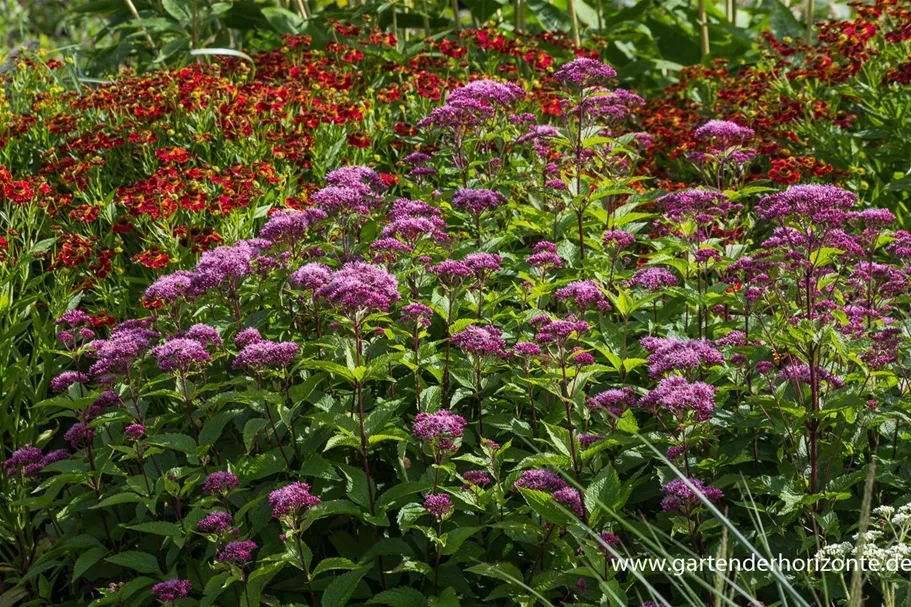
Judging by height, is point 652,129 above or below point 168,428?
above

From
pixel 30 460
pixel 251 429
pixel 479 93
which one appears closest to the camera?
pixel 251 429

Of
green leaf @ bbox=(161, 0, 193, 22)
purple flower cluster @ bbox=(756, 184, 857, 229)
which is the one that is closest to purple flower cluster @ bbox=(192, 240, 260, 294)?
purple flower cluster @ bbox=(756, 184, 857, 229)

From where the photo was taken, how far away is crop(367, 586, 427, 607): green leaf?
2.73m

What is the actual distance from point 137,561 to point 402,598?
32.4 inches

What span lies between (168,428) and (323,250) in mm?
830

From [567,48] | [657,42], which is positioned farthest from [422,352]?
[657,42]

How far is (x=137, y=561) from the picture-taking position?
2982mm

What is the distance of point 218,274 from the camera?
3.08 meters

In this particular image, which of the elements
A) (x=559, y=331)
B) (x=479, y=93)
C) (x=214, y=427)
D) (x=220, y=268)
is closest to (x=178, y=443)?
(x=214, y=427)

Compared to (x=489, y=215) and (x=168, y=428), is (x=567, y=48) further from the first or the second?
(x=168, y=428)

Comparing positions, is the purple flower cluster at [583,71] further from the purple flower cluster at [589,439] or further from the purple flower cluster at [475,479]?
the purple flower cluster at [475,479]

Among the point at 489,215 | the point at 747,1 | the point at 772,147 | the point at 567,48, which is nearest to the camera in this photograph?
the point at 489,215

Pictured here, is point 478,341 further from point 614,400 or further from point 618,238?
point 618,238

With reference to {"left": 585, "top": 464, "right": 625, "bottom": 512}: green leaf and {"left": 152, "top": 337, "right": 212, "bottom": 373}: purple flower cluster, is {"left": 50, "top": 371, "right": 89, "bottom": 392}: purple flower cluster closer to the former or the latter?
{"left": 152, "top": 337, "right": 212, "bottom": 373}: purple flower cluster
